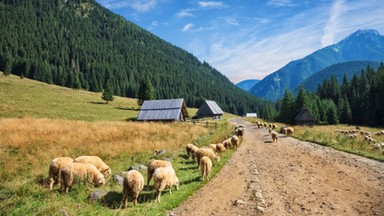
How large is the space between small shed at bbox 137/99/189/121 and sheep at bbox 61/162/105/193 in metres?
46.1

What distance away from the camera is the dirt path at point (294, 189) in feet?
32.6

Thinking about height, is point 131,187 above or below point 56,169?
below

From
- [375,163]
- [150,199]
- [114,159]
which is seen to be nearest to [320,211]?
[150,199]

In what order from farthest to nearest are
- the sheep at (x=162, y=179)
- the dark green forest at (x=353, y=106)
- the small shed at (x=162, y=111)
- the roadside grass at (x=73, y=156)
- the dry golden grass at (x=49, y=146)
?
the dark green forest at (x=353, y=106) < the small shed at (x=162, y=111) < the dry golden grass at (x=49, y=146) < the sheep at (x=162, y=179) < the roadside grass at (x=73, y=156)

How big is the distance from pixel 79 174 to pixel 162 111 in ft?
163

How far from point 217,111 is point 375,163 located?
80180 millimetres

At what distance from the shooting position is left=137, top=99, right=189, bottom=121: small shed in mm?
59247

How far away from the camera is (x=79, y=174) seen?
461 inches

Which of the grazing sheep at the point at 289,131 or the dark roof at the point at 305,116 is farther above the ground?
the dark roof at the point at 305,116

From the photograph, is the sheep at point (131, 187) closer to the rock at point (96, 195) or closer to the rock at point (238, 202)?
the rock at point (96, 195)

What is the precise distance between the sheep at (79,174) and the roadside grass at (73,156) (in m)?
0.36

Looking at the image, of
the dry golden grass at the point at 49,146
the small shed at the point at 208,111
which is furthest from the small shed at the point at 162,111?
the dry golden grass at the point at 49,146

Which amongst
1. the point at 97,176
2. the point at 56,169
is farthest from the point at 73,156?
the point at 97,176

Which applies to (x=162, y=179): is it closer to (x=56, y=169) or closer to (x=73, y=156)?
(x=56, y=169)
